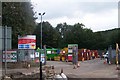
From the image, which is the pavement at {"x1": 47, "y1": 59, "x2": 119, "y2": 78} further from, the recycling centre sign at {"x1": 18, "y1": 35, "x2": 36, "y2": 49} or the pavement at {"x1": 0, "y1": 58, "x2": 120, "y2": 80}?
the recycling centre sign at {"x1": 18, "y1": 35, "x2": 36, "y2": 49}

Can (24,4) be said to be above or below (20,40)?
above

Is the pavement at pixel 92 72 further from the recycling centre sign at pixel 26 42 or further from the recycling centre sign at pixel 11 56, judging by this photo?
the recycling centre sign at pixel 26 42

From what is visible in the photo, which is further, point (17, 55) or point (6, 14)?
point (17, 55)

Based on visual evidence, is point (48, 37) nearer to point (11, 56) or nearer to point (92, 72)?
point (11, 56)

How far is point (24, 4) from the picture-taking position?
143ft

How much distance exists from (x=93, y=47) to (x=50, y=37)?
1317 centimetres

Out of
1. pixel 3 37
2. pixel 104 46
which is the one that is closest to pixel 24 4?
pixel 3 37

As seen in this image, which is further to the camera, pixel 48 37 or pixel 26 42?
pixel 48 37

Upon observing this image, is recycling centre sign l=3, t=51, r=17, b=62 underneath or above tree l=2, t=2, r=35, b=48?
underneath

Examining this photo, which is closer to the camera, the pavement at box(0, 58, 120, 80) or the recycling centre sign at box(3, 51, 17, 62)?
the pavement at box(0, 58, 120, 80)

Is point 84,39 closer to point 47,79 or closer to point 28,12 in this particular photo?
point 28,12

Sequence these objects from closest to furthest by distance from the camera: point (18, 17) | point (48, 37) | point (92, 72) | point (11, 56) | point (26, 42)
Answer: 1. point (92, 72)
2. point (18, 17)
3. point (11, 56)
4. point (26, 42)
5. point (48, 37)

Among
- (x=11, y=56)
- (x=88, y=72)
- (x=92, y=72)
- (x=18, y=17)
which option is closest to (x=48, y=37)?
(x=11, y=56)

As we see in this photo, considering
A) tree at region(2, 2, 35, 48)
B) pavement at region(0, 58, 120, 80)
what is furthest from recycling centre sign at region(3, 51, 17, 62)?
pavement at region(0, 58, 120, 80)
